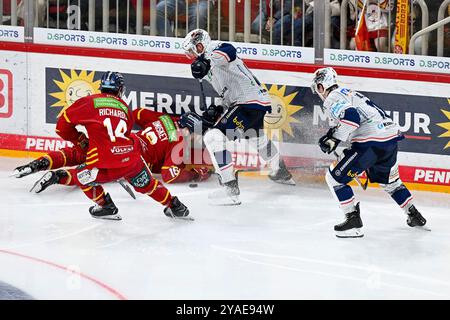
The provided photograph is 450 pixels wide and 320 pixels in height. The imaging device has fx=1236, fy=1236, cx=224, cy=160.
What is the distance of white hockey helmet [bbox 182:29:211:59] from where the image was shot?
8953mm

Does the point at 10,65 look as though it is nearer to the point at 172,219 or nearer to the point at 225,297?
the point at 172,219

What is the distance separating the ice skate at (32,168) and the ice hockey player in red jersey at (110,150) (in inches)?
35.0

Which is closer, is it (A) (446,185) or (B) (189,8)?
(A) (446,185)

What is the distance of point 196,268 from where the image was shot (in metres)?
7.24

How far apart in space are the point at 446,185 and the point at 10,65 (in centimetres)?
364

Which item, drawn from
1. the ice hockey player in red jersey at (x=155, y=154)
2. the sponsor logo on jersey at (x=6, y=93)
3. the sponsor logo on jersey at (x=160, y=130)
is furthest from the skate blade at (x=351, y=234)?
the sponsor logo on jersey at (x=6, y=93)

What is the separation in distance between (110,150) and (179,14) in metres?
2.03

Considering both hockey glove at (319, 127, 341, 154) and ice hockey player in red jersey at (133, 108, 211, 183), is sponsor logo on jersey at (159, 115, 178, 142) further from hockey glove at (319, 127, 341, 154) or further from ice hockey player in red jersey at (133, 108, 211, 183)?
hockey glove at (319, 127, 341, 154)

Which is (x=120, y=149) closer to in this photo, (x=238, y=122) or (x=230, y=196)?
(x=230, y=196)

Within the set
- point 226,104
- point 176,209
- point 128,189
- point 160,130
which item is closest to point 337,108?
point 176,209

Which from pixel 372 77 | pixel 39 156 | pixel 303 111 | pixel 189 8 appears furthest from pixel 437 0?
pixel 39 156

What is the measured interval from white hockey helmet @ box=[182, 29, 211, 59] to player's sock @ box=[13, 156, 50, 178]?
1.34 m

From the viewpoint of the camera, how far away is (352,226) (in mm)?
7957

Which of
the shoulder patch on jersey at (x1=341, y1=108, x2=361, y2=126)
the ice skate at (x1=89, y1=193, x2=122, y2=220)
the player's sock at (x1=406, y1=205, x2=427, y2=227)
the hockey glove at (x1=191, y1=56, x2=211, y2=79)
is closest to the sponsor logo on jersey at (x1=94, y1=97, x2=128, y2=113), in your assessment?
the ice skate at (x1=89, y1=193, x2=122, y2=220)
